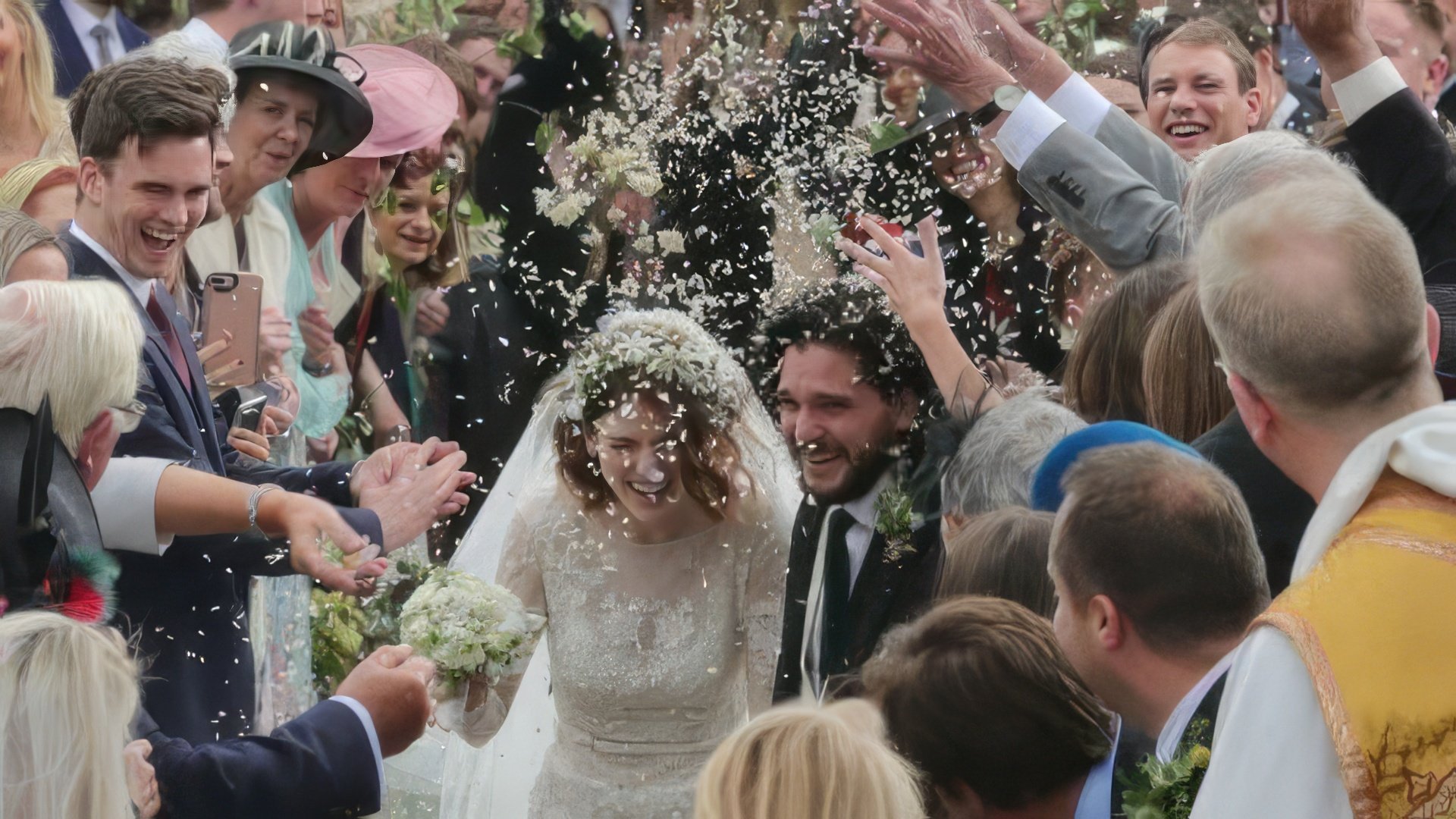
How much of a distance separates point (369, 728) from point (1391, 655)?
66.0 inches

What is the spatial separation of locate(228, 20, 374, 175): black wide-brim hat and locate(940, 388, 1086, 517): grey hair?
1.42m

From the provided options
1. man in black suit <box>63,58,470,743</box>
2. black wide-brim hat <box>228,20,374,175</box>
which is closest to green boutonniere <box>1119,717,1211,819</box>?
man in black suit <box>63,58,470,743</box>

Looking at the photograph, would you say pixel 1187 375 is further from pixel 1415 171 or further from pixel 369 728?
pixel 369 728

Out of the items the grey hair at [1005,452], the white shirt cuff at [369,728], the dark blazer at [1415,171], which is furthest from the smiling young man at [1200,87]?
the white shirt cuff at [369,728]

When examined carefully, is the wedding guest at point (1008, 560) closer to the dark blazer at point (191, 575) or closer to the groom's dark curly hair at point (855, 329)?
the groom's dark curly hair at point (855, 329)

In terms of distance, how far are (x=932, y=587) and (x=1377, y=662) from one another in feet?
3.55

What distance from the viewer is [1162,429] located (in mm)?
2424

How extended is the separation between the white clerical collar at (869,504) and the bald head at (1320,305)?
37.1 inches

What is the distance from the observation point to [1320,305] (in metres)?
1.70

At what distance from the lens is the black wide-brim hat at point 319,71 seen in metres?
2.99

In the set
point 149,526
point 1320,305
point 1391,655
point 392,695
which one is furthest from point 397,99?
point 1391,655

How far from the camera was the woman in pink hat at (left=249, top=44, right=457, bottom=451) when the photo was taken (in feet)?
9.71

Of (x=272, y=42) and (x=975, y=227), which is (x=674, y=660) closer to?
(x=975, y=227)

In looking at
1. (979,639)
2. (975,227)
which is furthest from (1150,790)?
(975,227)
